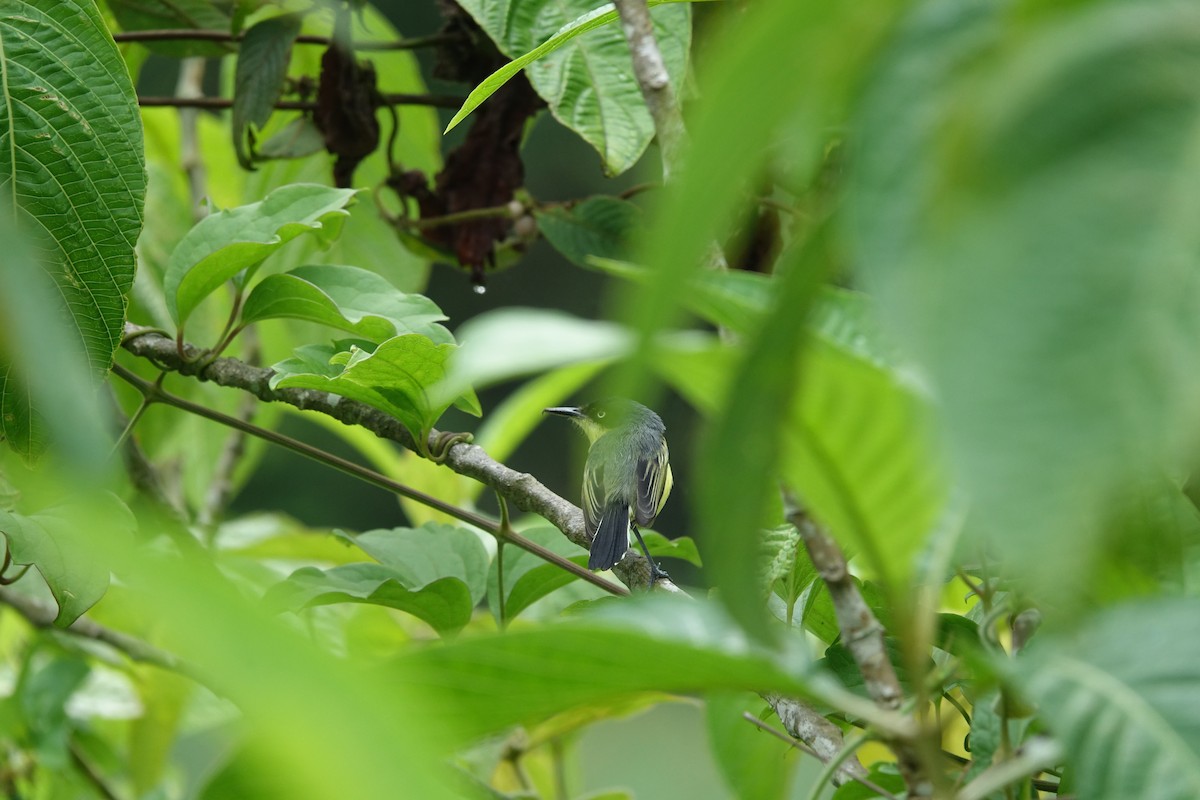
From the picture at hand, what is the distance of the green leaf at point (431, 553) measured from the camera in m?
0.80

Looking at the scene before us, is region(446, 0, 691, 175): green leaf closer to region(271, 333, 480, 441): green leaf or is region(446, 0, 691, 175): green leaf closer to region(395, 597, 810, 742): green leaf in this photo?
region(271, 333, 480, 441): green leaf

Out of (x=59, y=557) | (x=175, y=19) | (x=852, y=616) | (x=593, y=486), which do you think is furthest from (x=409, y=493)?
(x=593, y=486)

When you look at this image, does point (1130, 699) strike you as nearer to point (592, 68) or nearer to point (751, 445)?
point (751, 445)

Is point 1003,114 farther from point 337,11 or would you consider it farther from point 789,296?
point 337,11

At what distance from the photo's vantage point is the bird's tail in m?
0.98

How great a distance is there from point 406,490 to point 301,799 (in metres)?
0.48

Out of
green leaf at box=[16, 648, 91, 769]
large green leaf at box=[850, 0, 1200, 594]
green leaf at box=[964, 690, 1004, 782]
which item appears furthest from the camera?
green leaf at box=[16, 648, 91, 769]

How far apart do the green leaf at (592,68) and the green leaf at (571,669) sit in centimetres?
54

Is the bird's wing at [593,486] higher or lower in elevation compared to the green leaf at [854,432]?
lower

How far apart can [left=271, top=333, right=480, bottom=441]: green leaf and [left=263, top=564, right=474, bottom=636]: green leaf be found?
11 cm

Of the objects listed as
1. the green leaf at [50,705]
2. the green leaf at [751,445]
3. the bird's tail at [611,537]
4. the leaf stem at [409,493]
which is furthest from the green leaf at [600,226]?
the green leaf at [751,445]

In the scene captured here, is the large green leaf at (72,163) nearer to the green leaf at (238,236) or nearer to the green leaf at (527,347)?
the green leaf at (238,236)

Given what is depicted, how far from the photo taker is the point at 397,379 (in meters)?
0.66

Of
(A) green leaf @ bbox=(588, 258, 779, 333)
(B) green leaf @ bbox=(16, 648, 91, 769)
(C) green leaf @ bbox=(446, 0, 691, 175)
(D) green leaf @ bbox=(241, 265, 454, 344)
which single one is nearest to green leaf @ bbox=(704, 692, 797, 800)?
(A) green leaf @ bbox=(588, 258, 779, 333)
